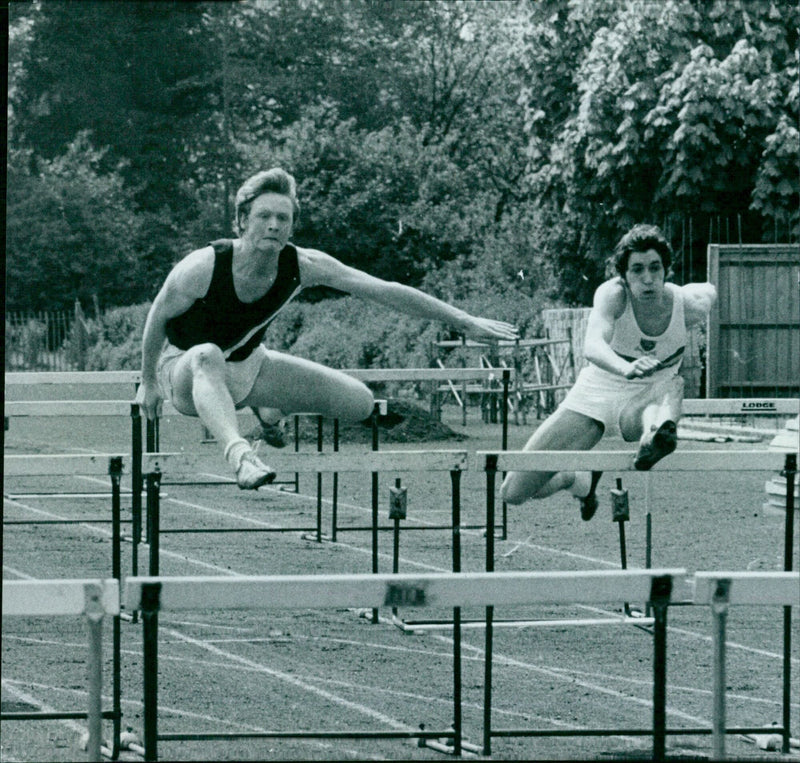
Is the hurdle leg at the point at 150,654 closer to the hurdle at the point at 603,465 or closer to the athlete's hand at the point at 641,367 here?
the hurdle at the point at 603,465

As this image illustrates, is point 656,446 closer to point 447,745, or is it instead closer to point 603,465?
point 603,465

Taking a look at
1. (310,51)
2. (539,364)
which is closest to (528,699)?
(539,364)

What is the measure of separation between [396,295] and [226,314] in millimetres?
700

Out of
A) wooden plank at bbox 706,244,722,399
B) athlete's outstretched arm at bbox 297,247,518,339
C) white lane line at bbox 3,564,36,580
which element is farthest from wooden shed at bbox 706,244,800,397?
athlete's outstretched arm at bbox 297,247,518,339

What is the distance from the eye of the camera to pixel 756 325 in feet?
68.4

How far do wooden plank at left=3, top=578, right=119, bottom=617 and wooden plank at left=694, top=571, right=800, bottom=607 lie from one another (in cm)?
106

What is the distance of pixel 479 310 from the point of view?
2875 centimetres

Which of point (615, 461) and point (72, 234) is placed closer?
point (615, 461)

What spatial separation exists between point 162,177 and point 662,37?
1821 centimetres

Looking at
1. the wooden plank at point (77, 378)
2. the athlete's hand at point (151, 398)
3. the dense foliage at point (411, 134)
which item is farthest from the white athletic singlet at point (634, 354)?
the dense foliage at point (411, 134)

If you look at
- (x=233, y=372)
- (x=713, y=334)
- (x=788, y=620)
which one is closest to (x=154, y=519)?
(x=233, y=372)

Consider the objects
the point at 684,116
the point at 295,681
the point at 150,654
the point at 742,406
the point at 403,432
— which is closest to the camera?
the point at 150,654

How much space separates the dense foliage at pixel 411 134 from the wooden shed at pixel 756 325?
1.19 m

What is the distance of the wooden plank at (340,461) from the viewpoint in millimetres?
5715
